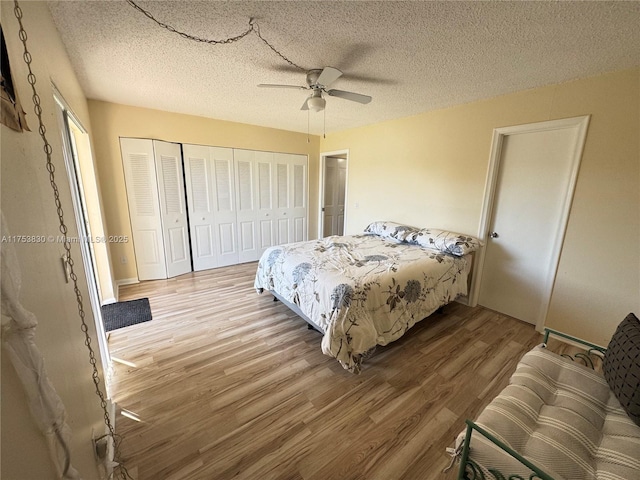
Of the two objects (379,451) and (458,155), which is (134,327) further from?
(458,155)

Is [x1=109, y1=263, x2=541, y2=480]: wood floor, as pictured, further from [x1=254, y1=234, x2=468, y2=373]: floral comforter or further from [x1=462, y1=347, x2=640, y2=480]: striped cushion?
[x1=462, y1=347, x2=640, y2=480]: striped cushion

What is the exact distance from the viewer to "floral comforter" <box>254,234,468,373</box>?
2010mm

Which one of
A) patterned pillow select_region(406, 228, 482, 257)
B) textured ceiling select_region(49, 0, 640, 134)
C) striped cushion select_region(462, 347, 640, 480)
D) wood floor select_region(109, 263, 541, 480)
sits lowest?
wood floor select_region(109, 263, 541, 480)

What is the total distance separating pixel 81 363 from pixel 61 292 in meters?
0.39

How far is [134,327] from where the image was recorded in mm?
2611

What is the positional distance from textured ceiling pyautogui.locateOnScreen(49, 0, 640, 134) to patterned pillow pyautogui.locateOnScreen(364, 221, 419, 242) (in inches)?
61.7

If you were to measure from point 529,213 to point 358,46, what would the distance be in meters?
2.37

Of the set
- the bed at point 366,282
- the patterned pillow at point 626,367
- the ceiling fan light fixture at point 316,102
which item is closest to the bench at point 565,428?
the patterned pillow at point 626,367

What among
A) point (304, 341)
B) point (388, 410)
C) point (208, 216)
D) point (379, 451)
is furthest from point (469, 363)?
point (208, 216)

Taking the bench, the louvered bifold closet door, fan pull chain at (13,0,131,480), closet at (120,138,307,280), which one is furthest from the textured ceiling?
the bench

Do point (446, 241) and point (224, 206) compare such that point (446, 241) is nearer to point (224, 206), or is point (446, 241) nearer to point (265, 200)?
point (265, 200)

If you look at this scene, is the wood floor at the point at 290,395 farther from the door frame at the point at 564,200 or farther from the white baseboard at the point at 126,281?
the white baseboard at the point at 126,281

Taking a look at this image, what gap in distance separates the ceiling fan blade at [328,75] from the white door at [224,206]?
101 inches

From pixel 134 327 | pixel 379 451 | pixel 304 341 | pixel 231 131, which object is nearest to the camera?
pixel 379 451
